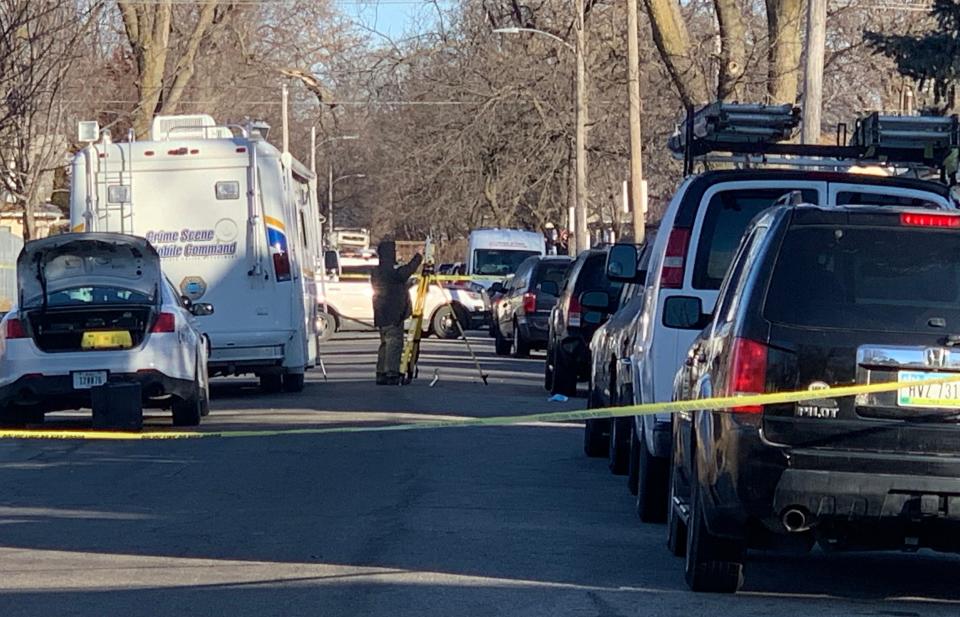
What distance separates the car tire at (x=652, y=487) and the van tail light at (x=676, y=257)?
1054mm

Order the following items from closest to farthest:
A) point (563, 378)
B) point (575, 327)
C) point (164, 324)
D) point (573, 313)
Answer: point (164, 324)
point (573, 313)
point (575, 327)
point (563, 378)

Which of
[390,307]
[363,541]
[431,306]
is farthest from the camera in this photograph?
[431,306]

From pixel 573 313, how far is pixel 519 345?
9901 mm

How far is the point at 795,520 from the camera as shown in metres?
7.57

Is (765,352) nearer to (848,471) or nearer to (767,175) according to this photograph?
(848,471)

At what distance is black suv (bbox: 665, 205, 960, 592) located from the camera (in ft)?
24.6

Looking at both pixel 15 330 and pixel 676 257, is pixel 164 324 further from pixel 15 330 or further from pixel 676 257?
pixel 676 257

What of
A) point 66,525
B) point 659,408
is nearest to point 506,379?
point 66,525

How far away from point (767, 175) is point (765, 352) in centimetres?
316

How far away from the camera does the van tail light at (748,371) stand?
759cm

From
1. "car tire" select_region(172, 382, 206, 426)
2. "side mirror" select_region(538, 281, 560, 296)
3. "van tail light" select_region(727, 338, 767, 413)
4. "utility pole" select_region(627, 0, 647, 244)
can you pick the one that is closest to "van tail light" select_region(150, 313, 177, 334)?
"car tire" select_region(172, 382, 206, 426)

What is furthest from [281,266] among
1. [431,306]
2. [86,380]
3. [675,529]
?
[431,306]

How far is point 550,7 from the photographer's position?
44.0 m

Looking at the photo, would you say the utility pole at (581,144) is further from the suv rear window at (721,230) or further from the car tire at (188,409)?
the suv rear window at (721,230)
